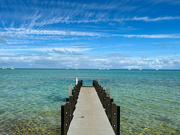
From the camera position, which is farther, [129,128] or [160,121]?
[160,121]

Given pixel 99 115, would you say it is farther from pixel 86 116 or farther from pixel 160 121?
pixel 160 121

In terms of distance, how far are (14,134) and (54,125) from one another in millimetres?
2676

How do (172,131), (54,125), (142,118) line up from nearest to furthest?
(172,131)
(54,125)
(142,118)

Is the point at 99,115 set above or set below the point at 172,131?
above

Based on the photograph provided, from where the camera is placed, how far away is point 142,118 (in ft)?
45.4

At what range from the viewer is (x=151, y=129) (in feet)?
37.7

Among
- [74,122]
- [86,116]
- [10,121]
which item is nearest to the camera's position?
[74,122]

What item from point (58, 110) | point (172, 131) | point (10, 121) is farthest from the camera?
point (58, 110)

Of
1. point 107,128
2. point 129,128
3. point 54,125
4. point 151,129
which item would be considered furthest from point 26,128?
point 151,129

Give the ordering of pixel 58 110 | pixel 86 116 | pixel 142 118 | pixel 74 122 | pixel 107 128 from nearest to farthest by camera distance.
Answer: pixel 107 128
pixel 74 122
pixel 86 116
pixel 142 118
pixel 58 110

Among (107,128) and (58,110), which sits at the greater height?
(107,128)

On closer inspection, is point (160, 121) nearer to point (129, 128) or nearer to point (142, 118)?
point (142, 118)

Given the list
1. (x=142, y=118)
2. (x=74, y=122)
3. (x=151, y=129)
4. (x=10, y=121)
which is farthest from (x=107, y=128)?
(x=10, y=121)

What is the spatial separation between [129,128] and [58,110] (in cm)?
753
